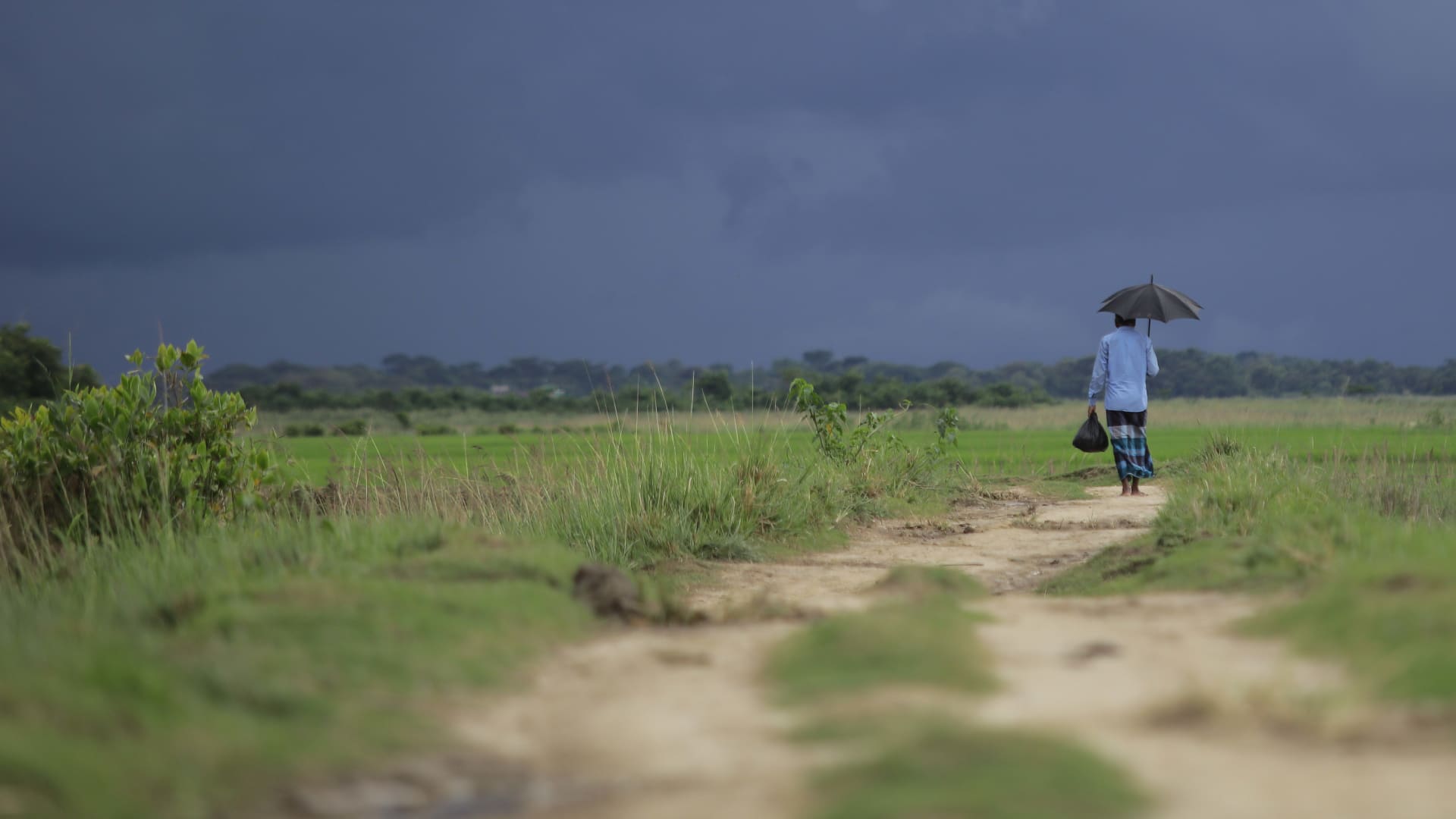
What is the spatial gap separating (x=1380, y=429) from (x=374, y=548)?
2783 centimetres

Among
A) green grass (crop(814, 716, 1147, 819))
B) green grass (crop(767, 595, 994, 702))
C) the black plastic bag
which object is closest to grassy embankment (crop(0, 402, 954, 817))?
A: green grass (crop(767, 595, 994, 702))

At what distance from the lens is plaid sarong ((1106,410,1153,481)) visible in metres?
11.9

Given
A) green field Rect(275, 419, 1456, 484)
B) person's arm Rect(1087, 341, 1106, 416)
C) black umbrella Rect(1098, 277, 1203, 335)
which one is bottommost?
green field Rect(275, 419, 1456, 484)

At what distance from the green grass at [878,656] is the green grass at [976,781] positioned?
59cm

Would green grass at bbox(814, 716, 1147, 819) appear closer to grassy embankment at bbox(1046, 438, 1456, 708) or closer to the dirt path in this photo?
the dirt path

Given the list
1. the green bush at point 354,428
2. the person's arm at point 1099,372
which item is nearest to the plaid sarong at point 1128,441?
the person's arm at point 1099,372

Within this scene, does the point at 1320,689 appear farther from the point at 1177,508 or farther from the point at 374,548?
the point at 1177,508

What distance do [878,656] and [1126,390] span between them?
27.6ft

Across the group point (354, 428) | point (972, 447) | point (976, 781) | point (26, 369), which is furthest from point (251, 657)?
point (26, 369)

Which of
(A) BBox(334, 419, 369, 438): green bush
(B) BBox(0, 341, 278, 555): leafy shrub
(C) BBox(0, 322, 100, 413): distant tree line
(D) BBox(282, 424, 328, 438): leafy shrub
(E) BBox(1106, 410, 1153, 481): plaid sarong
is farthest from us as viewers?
(D) BBox(282, 424, 328, 438): leafy shrub

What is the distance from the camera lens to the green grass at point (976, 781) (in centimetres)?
272

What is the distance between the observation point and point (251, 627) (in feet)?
14.0

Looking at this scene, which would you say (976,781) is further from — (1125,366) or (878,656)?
(1125,366)

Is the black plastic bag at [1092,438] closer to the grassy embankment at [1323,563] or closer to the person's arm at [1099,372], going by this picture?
the person's arm at [1099,372]
